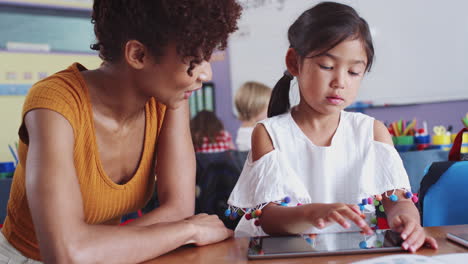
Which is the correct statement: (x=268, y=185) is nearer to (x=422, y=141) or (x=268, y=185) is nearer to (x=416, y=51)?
(x=422, y=141)

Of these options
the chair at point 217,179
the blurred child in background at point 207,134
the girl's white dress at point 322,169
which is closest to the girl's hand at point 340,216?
the girl's white dress at point 322,169

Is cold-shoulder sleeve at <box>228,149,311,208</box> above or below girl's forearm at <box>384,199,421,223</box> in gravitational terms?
above

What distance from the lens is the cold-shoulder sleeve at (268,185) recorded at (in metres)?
1.05

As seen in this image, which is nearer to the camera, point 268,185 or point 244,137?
point 268,185

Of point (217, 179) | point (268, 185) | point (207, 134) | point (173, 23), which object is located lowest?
point (217, 179)

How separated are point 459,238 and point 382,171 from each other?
346 millimetres

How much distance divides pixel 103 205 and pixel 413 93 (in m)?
3.11

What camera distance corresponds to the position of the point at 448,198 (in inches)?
44.8

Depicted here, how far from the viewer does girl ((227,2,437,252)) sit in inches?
41.7

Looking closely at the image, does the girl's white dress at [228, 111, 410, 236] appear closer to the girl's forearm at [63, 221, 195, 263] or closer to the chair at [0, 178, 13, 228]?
the girl's forearm at [63, 221, 195, 263]

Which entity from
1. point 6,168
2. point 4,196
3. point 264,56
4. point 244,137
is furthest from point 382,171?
point 264,56

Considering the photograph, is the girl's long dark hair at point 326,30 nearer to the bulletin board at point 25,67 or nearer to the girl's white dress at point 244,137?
the girl's white dress at point 244,137

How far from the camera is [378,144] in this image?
1.15 metres

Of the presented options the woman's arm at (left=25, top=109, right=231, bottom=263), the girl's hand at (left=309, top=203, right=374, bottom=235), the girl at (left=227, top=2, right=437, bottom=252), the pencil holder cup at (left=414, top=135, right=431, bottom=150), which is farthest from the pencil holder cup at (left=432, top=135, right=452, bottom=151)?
the woman's arm at (left=25, top=109, right=231, bottom=263)
